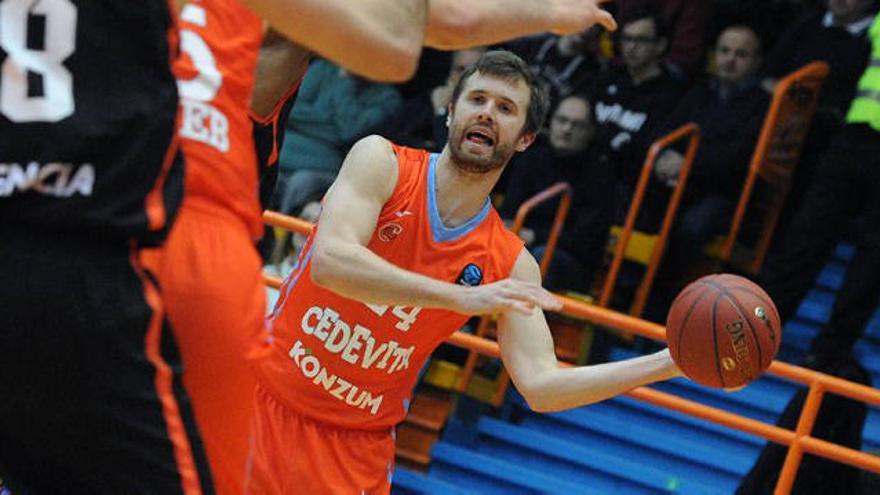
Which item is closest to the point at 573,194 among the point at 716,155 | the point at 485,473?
the point at 716,155

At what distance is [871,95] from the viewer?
289 inches

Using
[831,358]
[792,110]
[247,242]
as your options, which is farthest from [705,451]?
[247,242]

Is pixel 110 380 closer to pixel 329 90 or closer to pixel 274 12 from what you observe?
pixel 274 12

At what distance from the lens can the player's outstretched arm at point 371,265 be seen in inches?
137

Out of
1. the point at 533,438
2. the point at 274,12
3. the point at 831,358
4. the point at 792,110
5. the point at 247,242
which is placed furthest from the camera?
the point at 792,110

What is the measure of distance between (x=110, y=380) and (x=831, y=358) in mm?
5468

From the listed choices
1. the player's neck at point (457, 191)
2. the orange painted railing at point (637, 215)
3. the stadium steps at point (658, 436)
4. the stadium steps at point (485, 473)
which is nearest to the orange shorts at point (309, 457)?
the player's neck at point (457, 191)

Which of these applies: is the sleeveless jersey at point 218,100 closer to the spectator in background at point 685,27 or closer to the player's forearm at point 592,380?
the player's forearm at point 592,380

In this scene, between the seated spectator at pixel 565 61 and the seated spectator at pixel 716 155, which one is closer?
the seated spectator at pixel 716 155

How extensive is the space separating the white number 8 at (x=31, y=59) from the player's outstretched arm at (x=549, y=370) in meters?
2.07

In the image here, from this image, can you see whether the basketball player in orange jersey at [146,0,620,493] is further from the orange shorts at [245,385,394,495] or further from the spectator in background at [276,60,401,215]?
the spectator in background at [276,60,401,215]

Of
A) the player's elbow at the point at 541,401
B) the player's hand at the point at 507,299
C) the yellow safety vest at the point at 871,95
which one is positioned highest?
the yellow safety vest at the point at 871,95

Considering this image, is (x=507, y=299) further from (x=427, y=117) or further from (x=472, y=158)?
(x=427, y=117)

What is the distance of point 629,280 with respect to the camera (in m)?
8.25
